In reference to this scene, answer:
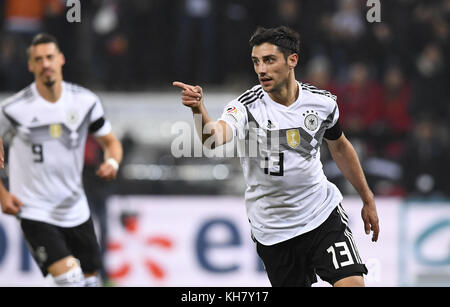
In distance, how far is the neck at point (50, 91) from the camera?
23.6 ft

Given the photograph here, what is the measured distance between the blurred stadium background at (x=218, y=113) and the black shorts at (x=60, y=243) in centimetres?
355

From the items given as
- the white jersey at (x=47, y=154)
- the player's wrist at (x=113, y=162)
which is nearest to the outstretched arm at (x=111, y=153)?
the player's wrist at (x=113, y=162)

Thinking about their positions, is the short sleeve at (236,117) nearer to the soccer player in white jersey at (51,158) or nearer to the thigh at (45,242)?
the soccer player in white jersey at (51,158)

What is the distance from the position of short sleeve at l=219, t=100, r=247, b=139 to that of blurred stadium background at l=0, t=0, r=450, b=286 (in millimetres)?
5130

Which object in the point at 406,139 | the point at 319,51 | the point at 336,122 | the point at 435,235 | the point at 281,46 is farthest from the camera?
the point at 319,51

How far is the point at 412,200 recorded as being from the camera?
10805 mm

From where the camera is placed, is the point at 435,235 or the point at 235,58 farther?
the point at 235,58

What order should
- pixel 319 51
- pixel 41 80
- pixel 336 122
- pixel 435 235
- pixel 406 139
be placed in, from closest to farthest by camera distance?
pixel 336 122 < pixel 41 80 < pixel 435 235 < pixel 406 139 < pixel 319 51

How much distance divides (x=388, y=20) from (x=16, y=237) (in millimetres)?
6941

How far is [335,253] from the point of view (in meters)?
5.91

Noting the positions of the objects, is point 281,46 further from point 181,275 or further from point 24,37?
point 24,37

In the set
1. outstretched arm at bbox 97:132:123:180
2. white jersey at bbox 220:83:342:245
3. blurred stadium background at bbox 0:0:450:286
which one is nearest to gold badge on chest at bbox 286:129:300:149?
white jersey at bbox 220:83:342:245
